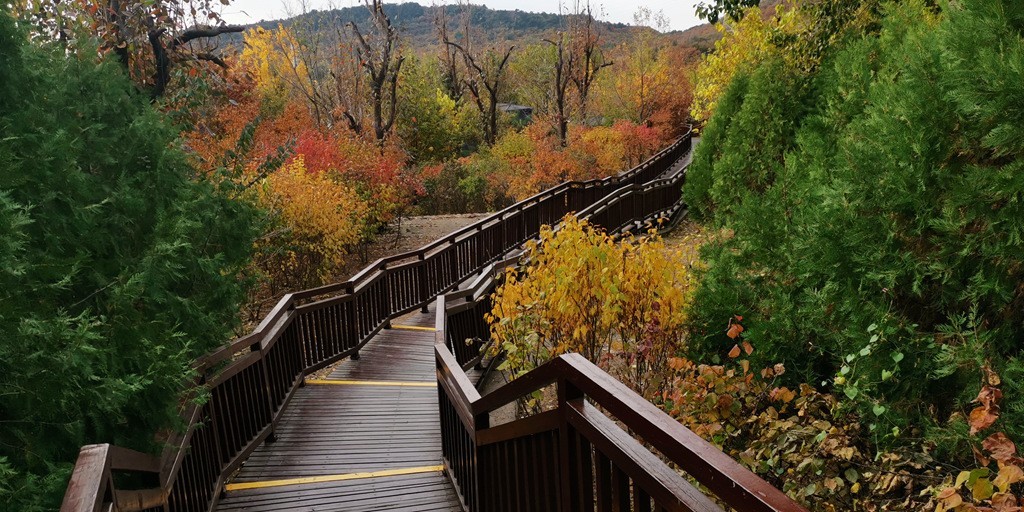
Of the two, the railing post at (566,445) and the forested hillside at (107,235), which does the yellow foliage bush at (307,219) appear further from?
the railing post at (566,445)

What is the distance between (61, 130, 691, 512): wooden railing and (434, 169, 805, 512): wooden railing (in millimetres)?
1774

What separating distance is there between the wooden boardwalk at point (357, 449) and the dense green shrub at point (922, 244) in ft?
10.3

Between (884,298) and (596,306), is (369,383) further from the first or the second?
(884,298)

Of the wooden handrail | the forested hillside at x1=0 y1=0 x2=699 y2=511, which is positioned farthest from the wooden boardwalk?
the wooden handrail

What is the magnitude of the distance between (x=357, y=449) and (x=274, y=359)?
136 cm

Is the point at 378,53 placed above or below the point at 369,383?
above

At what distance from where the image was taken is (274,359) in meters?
6.25

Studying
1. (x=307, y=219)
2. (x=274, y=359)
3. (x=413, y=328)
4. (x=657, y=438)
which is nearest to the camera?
(x=657, y=438)

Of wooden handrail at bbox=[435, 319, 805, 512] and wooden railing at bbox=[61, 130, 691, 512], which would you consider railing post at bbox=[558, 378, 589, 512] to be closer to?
wooden handrail at bbox=[435, 319, 805, 512]

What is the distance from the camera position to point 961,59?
10.8 ft

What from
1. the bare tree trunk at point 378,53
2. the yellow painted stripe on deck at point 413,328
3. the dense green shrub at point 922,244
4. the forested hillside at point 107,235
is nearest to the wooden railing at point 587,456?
the dense green shrub at point 922,244

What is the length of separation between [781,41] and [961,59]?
21.2 ft

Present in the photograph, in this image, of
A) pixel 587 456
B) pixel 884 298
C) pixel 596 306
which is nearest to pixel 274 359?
pixel 596 306

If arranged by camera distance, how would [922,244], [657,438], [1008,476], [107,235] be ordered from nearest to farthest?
[657,438]
[1008,476]
[922,244]
[107,235]
